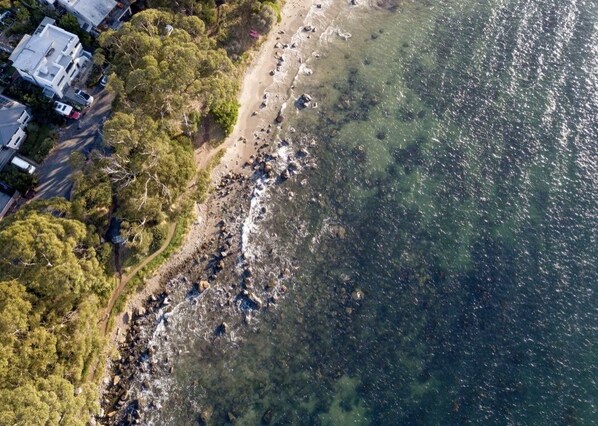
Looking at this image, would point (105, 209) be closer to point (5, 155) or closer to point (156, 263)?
→ point (156, 263)

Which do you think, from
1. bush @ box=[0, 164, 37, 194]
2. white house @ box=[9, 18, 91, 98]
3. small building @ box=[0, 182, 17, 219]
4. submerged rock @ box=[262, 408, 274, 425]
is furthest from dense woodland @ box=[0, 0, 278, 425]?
submerged rock @ box=[262, 408, 274, 425]

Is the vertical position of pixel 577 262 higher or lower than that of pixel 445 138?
lower

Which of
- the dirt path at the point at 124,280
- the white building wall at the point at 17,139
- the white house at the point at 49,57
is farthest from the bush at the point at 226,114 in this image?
the white building wall at the point at 17,139

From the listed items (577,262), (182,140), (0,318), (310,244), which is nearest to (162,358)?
(0,318)

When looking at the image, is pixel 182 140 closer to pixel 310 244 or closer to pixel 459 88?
pixel 310 244

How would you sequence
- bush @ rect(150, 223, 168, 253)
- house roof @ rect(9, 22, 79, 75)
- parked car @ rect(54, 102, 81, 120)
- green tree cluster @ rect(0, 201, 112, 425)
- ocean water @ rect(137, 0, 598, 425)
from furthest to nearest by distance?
parked car @ rect(54, 102, 81, 120), house roof @ rect(9, 22, 79, 75), bush @ rect(150, 223, 168, 253), ocean water @ rect(137, 0, 598, 425), green tree cluster @ rect(0, 201, 112, 425)

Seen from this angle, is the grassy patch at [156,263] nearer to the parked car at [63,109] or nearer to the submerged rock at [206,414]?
the submerged rock at [206,414]

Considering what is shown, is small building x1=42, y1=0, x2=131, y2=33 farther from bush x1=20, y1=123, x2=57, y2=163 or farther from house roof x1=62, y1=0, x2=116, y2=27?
bush x1=20, y1=123, x2=57, y2=163
